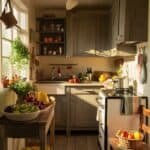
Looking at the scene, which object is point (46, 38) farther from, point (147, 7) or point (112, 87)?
point (147, 7)

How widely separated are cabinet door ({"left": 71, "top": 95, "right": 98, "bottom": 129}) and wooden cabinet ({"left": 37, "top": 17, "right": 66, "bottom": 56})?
109 cm

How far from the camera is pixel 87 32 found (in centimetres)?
556

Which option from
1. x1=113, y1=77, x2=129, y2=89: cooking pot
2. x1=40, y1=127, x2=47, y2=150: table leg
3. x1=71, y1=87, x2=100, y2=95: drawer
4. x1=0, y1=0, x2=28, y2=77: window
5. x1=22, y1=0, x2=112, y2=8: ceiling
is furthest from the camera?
x1=22, y1=0, x2=112, y2=8: ceiling

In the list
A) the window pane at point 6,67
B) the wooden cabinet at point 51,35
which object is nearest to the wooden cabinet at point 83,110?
the wooden cabinet at point 51,35

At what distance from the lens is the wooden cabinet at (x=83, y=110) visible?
5148 mm

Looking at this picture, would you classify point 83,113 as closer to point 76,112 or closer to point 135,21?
point 76,112

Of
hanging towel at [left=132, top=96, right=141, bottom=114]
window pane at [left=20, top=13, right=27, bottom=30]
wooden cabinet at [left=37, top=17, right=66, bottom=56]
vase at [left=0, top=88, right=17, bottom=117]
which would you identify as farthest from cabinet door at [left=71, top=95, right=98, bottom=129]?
vase at [left=0, top=88, right=17, bottom=117]

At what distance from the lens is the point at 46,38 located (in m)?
5.70

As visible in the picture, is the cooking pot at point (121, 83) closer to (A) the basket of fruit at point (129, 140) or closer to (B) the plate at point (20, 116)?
(A) the basket of fruit at point (129, 140)

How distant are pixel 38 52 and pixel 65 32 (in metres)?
0.65

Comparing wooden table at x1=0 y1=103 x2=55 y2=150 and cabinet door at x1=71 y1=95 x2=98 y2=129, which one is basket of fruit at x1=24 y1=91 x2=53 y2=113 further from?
cabinet door at x1=71 y1=95 x2=98 y2=129

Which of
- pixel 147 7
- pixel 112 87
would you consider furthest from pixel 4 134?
pixel 112 87

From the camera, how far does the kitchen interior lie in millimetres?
3689

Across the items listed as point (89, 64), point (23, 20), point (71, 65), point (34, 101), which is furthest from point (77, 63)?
point (34, 101)
